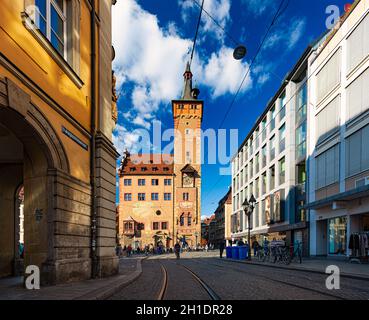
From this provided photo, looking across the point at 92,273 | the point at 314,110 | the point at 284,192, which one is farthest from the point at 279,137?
the point at 92,273

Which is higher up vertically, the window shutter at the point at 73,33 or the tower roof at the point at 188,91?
the tower roof at the point at 188,91

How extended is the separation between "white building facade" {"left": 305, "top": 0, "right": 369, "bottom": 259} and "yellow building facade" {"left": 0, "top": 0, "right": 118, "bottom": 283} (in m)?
13.7

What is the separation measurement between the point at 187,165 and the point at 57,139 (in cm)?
6891

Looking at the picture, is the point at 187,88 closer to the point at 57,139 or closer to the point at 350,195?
the point at 350,195

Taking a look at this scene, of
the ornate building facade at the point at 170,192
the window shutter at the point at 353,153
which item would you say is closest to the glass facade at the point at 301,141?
the window shutter at the point at 353,153

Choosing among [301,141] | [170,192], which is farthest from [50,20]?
[170,192]

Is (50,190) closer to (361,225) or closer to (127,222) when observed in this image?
(361,225)

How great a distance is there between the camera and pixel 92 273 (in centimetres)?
1248

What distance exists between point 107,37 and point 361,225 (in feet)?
59.8

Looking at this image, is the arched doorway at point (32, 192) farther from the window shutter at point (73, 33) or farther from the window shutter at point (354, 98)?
the window shutter at point (354, 98)

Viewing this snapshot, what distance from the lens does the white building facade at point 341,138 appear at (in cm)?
2167

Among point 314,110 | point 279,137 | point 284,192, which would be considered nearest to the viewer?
point 314,110

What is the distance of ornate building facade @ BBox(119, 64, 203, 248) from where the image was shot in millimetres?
77000

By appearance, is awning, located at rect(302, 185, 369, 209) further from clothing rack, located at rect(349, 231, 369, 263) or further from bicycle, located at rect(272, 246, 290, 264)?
bicycle, located at rect(272, 246, 290, 264)
